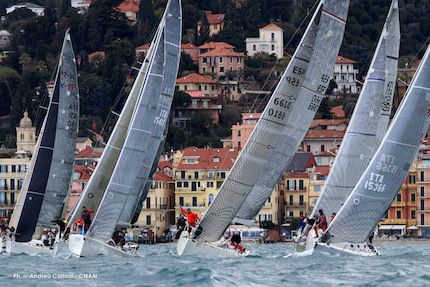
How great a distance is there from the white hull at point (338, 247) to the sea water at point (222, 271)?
0.45 feet

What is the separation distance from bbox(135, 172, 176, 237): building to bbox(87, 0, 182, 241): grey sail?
131 ft

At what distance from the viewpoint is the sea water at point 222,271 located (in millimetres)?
27734

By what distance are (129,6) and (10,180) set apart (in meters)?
62.7

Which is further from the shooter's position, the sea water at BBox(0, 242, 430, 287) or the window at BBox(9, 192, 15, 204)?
the window at BBox(9, 192, 15, 204)

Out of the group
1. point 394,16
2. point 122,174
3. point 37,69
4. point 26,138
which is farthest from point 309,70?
point 37,69

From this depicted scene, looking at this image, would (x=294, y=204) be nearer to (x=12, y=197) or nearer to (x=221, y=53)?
(x=12, y=197)

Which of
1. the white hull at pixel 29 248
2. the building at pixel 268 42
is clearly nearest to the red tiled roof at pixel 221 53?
the building at pixel 268 42

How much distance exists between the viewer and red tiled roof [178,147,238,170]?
78.4 m

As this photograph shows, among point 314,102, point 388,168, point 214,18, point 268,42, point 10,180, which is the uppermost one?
point 214,18

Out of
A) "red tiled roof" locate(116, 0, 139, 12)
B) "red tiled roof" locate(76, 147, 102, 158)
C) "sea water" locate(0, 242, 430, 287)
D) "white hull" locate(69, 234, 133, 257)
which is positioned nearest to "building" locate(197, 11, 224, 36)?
"red tiled roof" locate(116, 0, 139, 12)

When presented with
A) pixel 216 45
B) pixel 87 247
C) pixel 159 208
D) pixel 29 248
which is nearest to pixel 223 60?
pixel 216 45

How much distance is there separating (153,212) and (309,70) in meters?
43.8

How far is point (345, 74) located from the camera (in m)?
124

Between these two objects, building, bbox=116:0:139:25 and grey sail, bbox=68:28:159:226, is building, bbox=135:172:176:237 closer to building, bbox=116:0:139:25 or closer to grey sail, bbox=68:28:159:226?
grey sail, bbox=68:28:159:226
